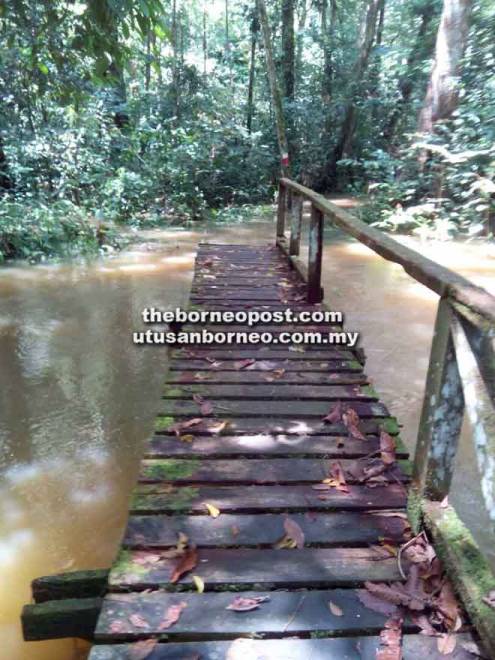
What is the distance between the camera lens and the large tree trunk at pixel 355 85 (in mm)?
15773

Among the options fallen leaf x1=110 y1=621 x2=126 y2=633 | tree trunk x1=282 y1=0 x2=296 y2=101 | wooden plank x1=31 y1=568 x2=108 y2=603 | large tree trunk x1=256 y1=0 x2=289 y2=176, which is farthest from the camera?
tree trunk x1=282 y1=0 x2=296 y2=101

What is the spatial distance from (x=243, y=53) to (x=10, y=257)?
12.7 meters

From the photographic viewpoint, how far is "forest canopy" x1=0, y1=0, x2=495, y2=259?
10.0 m

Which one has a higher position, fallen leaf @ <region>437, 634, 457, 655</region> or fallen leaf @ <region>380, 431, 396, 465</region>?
fallen leaf @ <region>437, 634, 457, 655</region>

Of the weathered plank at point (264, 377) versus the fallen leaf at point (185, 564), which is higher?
the fallen leaf at point (185, 564)

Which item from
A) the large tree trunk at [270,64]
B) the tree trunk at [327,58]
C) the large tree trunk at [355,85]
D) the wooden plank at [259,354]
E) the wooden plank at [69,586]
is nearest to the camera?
the wooden plank at [69,586]

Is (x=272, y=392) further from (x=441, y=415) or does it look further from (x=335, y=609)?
(x=335, y=609)

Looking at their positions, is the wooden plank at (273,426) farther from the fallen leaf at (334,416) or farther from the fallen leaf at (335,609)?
the fallen leaf at (335,609)

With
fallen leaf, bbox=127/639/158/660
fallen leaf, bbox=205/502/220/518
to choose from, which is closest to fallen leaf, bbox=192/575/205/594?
fallen leaf, bbox=127/639/158/660

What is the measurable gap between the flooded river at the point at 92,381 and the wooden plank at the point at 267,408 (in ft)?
3.07

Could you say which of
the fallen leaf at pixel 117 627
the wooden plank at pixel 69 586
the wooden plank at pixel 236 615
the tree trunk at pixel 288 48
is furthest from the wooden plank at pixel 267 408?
the tree trunk at pixel 288 48

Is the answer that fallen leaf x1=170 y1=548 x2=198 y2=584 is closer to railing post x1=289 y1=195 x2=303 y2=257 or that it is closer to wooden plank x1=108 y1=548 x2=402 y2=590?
wooden plank x1=108 y1=548 x2=402 y2=590

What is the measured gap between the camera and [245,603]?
1.69m

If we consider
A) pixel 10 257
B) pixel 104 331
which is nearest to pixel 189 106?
pixel 10 257
